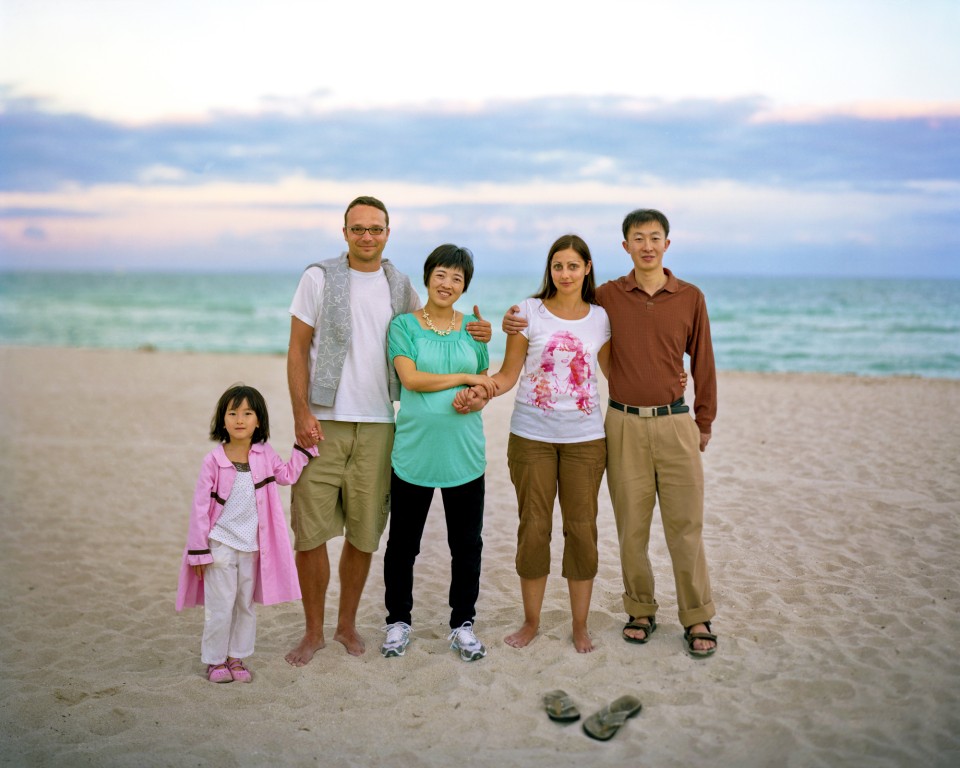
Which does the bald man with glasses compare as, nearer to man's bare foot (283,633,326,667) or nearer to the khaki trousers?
man's bare foot (283,633,326,667)

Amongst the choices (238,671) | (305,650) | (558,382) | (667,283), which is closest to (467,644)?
(305,650)

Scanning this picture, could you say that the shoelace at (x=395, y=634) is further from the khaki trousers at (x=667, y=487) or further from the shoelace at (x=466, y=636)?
the khaki trousers at (x=667, y=487)

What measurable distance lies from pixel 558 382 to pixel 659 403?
0.50 m

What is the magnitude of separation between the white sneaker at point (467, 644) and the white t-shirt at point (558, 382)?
41.4 inches

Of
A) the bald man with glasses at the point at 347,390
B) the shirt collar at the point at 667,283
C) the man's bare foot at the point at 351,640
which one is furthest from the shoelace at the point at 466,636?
the shirt collar at the point at 667,283

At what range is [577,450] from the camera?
3.85m

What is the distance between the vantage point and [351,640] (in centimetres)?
413

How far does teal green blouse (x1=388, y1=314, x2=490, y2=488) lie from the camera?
12.3 feet

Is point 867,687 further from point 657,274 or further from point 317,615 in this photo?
point 317,615

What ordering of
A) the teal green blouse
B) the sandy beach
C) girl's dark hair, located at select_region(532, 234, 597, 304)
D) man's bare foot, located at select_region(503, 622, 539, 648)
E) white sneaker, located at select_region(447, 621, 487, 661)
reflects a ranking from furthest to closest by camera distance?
1. man's bare foot, located at select_region(503, 622, 539, 648)
2. white sneaker, located at select_region(447, 621, 487, 661)
3. girl's dark hair, located at select_region(532, 234, 597, 304)
4. the teal green blouse
5. the sandy beach

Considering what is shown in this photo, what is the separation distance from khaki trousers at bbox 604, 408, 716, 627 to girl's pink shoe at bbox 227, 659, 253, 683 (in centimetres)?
192

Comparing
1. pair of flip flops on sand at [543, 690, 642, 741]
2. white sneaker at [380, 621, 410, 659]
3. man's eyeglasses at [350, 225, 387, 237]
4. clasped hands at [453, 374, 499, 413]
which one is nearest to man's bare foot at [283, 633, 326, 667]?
white sneaker at [380, 621, 410, 659]

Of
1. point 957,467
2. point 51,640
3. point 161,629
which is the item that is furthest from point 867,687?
point 957,467

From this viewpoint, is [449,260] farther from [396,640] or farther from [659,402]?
[396,640]
